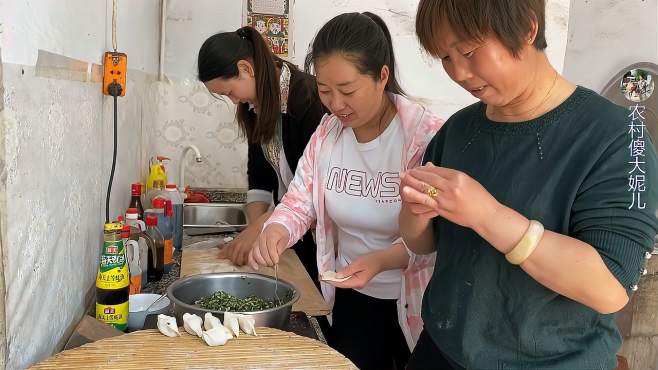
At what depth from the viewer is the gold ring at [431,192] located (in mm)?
819

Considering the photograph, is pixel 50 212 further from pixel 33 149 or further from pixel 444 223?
pixel 444 223

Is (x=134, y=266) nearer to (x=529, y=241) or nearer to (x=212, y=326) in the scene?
(x=212, y=326)

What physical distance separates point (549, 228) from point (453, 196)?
0.18 meters

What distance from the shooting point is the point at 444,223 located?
3.44ft

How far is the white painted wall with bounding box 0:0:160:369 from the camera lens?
78 cm

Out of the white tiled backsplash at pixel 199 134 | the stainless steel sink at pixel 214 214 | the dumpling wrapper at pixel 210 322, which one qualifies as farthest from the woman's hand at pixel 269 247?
the white tiled backsplash at pixel 199 134

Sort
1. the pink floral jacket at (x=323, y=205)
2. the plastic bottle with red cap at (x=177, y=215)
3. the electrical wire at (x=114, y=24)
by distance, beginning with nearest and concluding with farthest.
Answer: the pink floral jacket at (x=323, y=205) < the electrical wire at (x=114, y=24) < the plastic bottle with red cap at (x=177, y=215)

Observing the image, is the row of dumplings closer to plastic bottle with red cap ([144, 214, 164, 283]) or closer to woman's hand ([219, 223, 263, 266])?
woman's hand ([219, 223, 263, 266])

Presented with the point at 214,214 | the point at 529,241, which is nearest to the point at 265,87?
the point at 214,214

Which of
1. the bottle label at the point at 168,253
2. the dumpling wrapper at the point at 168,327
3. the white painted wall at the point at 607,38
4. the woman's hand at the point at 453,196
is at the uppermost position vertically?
the white painted wall at the point at 607,38

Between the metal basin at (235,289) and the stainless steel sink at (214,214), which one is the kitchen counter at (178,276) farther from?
the stainless steel sink at (214,214)

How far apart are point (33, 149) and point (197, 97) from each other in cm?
232

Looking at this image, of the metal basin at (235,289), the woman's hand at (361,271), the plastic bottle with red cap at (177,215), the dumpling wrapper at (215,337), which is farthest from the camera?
the plastic bottle with red cap at (177,215)

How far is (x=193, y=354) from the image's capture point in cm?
89
